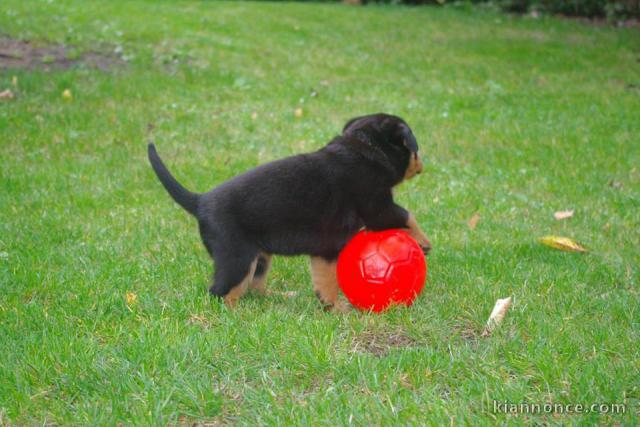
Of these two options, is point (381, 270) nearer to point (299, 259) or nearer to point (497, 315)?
point (497, 315)

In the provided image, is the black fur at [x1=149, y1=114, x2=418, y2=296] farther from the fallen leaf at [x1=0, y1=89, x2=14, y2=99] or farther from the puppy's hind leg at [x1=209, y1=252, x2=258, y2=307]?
the fallen leaf at [x1=0, y1=89, x2=14, y2=99]

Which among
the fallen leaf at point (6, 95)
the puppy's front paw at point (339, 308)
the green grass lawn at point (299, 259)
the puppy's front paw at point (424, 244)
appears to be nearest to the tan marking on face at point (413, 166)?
the puppy's front paw at point (424, 244)

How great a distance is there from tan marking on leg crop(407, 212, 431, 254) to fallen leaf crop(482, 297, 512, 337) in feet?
2.13

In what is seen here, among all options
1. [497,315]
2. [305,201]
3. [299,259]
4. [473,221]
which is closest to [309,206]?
[305,201]

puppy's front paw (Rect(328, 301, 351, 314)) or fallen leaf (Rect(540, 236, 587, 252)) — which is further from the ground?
fallen leaf (Rect(540, 236, 587, 252))

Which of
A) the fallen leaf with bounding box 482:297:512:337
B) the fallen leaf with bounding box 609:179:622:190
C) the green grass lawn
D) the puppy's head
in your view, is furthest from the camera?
the fallen leaf with bounding box 609:179:622:190

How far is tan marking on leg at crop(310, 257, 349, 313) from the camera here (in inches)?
171

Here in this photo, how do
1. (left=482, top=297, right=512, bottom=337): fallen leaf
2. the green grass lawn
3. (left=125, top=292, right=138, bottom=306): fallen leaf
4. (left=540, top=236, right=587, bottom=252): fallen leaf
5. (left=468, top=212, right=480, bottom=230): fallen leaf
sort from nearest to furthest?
the green grass lawn, (left=482, top=297, right=512, bottom=337): fallen leaf, (left=125, top=292, right=138, bottom=306): fallen leaf, (left=540, top=236, right=587, bottom=252): fallen leaf, (left=468, top=212, right=480, bottom=230): fallen leaf

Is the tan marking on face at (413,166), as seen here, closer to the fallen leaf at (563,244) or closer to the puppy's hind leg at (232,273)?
the puppy's hind leg at (232,273)

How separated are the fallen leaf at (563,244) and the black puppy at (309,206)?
1122 millimetres

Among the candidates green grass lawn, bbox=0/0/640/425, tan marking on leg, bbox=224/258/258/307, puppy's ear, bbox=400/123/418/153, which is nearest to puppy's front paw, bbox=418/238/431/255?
green grass lawn, bbox=0/0/640/425

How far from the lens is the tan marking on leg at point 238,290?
163 inches

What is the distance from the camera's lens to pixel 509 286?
14.8 feet

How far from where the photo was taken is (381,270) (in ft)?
13.5
